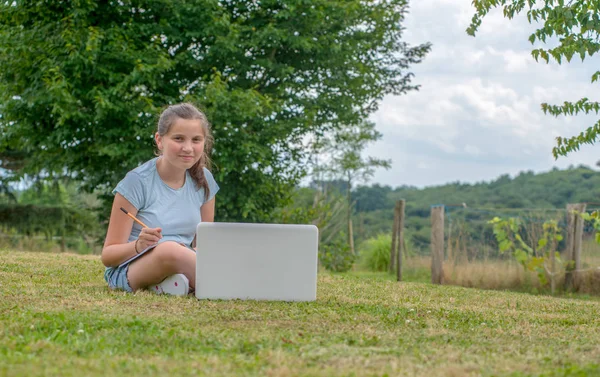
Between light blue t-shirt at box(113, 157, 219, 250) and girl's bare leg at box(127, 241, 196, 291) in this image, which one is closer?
girl's bare leg at box(127, 241, 196, 291)

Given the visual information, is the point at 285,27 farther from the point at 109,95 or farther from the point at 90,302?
the point at 90,302

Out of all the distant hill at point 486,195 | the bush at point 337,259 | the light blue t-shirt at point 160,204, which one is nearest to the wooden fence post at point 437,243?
the bush at point 337,259

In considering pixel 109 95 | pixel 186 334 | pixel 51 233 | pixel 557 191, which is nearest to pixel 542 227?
pixel 109 95

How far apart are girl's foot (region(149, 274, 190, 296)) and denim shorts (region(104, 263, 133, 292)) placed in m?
0.21

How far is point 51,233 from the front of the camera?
61.2 feet

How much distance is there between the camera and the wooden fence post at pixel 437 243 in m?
10.8

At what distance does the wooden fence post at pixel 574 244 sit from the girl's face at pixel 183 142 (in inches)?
285

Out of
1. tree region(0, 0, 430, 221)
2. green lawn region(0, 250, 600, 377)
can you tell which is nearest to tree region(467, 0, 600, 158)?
green lawn region(0, 250, 600, 377)

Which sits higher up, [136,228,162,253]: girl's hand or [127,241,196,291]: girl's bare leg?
[136,228,162,253]: girl's hand

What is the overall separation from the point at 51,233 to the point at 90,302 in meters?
15.7

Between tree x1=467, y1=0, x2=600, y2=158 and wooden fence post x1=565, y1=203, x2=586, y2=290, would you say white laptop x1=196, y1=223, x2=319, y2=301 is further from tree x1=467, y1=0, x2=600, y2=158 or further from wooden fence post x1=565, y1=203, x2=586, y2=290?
wooden fence post x1=565, y1=203, x2=586, y2=290

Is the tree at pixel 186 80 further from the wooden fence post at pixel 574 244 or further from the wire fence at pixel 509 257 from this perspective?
the wooden fence post at pixel 574 244

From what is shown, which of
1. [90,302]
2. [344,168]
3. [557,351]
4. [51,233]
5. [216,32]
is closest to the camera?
[557,351]

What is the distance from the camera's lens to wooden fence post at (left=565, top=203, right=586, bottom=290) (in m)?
10.1
